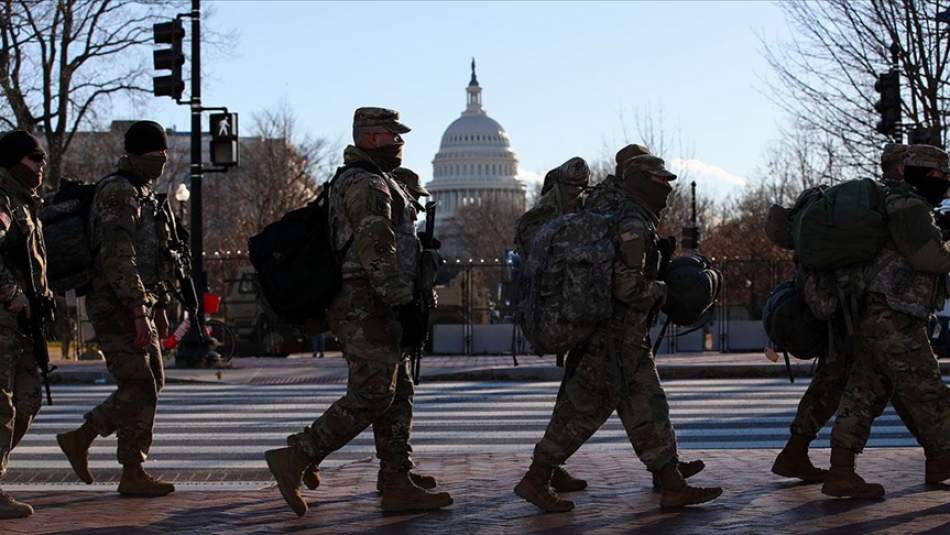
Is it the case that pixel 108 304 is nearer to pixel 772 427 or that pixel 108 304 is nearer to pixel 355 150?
pixel 355 150

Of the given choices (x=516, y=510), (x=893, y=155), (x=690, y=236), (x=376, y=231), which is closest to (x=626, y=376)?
(x=516, y=510)

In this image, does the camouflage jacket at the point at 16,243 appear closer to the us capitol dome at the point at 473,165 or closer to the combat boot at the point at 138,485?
the combat boot at the point at 138,485

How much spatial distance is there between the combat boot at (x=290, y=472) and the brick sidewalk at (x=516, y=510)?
0.10 metres

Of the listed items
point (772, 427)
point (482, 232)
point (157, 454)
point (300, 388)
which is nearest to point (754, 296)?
point (300, 388)

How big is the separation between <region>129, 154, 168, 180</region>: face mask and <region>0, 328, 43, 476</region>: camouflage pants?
1.21 m

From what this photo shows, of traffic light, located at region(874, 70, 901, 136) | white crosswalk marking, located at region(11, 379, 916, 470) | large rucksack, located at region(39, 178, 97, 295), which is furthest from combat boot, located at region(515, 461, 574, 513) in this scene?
traffic light, located at region(874, 70, 901, 136)

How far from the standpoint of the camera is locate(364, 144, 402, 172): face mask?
7.88 meters

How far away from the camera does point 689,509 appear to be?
24.7ft

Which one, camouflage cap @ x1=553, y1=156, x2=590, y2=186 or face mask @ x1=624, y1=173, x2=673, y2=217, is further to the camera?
camouflage cap @ x1=553, y1=156, x2=590, y2=186

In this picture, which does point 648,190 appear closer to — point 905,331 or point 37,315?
point 905,331

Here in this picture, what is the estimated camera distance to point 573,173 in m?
8.85

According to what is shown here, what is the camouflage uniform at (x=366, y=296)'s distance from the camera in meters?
7.40

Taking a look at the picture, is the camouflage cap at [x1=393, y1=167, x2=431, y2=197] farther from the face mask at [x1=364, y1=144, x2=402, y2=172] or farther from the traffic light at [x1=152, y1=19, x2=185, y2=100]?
the traffic light at [x1=152, y1=19, x2=185, y2=100]

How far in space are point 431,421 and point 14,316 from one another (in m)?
6.61
